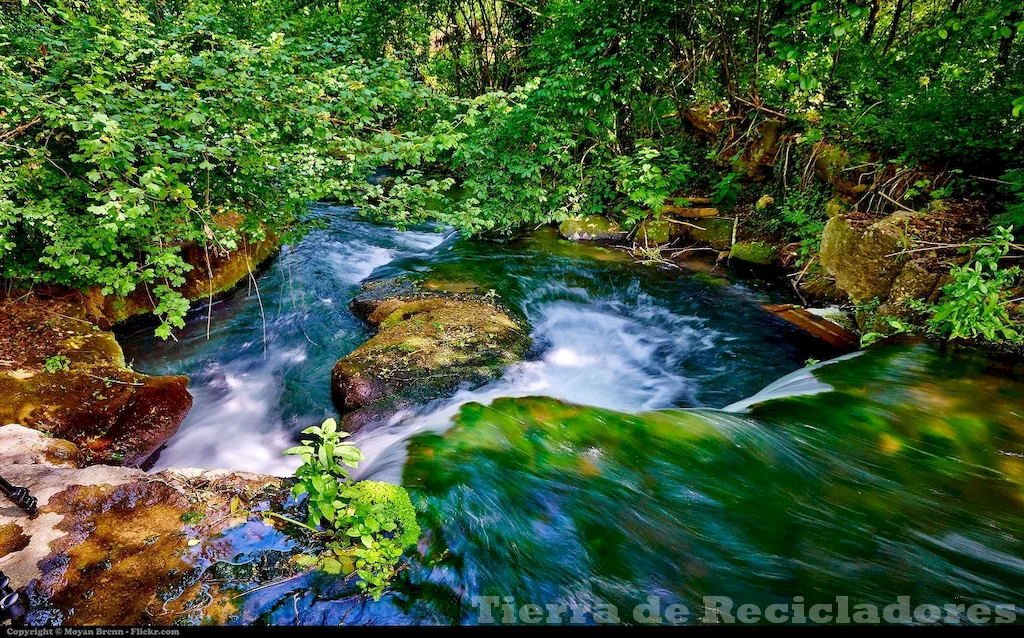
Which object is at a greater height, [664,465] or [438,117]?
[438,117]

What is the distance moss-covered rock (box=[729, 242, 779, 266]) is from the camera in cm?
755

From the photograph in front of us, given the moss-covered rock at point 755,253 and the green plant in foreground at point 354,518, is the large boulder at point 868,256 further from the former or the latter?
the green plant in foreground at point 354,518

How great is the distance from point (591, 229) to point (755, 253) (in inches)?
123

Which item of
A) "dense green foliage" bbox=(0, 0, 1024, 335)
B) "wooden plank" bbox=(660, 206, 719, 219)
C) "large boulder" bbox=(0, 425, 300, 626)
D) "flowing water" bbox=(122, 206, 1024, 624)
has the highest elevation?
"dense green foliage" bbox=(0, 0, 1024, 335)

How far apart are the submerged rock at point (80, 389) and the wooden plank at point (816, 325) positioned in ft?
23.7

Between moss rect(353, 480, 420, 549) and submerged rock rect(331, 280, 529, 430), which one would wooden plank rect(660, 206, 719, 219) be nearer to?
submerged rock rect(331, 280, 529, 430)

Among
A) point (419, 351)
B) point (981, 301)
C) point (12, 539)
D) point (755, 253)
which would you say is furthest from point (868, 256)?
point (12, 539)

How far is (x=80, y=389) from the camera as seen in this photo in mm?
4230

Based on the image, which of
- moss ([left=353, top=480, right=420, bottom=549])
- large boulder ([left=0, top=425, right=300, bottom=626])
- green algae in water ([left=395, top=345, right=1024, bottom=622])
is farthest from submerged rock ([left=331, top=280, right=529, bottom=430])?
moss ([left=353, top=480, right=420, bottom=549])

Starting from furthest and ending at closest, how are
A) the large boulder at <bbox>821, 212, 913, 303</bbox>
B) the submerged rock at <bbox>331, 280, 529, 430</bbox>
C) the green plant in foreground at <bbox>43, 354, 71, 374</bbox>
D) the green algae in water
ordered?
the large boulder at <bbox>821, 212, 913, 303</bbox> → the submerged rock at <bbox>331, 280, 529, 430</bbox> → the green plant in foreground at <bbox>43, 354, 71, 374</bbox> → the green algae in water

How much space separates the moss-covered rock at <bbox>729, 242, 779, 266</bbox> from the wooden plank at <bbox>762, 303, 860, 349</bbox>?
1202 mm

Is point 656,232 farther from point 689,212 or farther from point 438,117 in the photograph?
point 438,117

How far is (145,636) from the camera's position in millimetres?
1695

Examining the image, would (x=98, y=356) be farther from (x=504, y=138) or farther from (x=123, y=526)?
(x=504, y=138)
